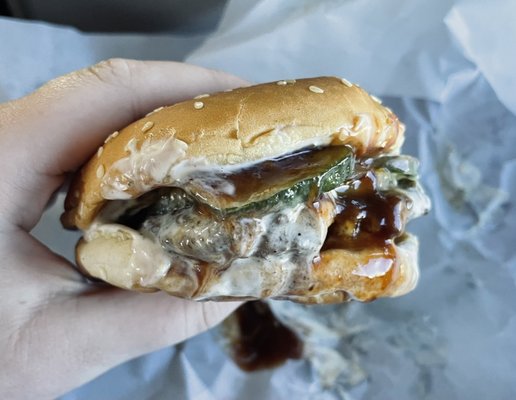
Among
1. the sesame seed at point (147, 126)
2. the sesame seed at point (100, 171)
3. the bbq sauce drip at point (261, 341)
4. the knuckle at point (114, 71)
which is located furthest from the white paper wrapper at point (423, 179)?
the sesame seed at point (147, 126)

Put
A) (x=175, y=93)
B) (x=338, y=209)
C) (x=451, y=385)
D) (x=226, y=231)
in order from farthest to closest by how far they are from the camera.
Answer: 1. (x=451, y=385)
2. (x=175, y=93)
3. (x=338, y=209)
4. (x=226, y=231)

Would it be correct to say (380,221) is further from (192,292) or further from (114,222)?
(114,222)

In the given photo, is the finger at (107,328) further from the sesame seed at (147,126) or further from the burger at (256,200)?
the sesame seed at (147,126)

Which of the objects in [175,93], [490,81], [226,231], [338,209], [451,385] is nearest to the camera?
[226,231]

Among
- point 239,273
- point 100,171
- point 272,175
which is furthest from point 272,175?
point 100,171

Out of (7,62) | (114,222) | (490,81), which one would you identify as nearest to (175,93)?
(114,222)

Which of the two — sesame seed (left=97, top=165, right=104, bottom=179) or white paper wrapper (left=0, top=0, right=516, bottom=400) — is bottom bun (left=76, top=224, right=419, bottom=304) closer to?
sesame seed (left=97, top=165, right=104, bottom=179)
